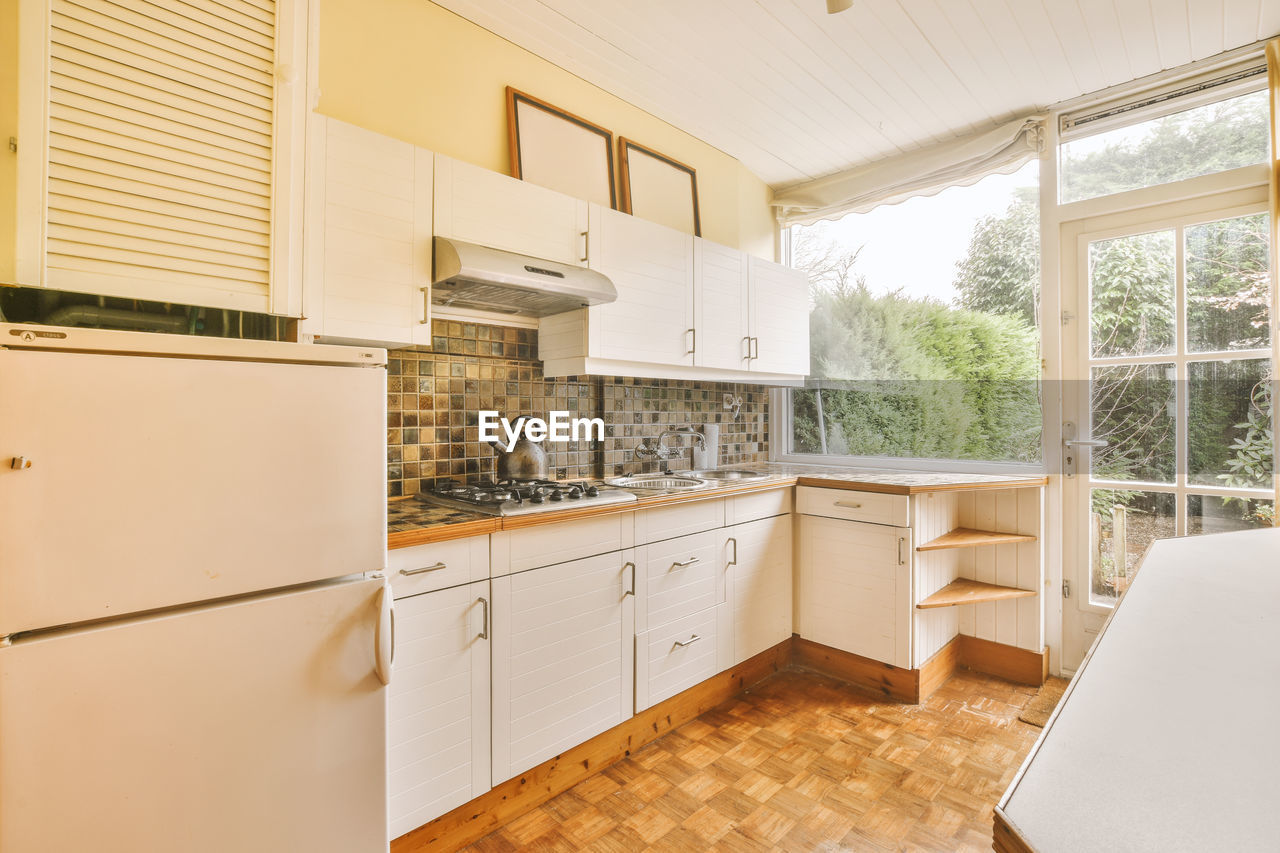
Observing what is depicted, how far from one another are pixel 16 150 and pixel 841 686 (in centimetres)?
317

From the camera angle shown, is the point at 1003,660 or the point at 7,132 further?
the point at 1003,660

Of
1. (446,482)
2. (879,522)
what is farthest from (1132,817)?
(879,522)

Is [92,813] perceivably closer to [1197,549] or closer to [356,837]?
[356,837]

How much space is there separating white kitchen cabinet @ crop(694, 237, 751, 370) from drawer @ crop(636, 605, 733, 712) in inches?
45.8

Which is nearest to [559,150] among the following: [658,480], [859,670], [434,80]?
[434,80]

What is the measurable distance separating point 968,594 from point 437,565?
241 centimetres

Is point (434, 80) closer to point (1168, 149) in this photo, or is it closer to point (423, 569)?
point (423, 569)

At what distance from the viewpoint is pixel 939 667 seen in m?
2.69

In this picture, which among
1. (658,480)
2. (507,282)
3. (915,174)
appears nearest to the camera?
(507,282)

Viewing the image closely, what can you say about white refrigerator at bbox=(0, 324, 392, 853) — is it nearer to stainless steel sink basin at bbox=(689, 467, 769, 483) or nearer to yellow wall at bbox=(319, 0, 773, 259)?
yellow wall at bbox=(319, 0, 773, 259)

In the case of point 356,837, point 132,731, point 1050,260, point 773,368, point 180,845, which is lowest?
point 356,837

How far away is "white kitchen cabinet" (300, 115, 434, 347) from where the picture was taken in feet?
5.21

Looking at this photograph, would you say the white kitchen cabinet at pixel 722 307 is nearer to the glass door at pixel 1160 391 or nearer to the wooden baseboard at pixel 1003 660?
the glass door at pixel 1160 391

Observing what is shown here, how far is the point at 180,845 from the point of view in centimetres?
103
